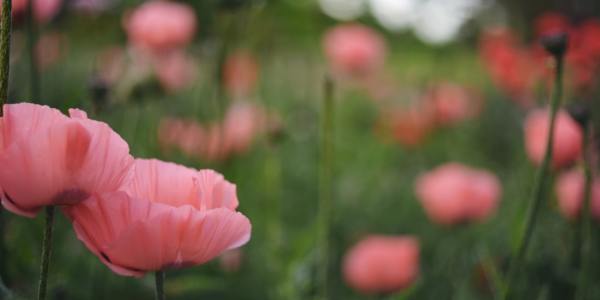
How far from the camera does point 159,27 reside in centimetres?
122

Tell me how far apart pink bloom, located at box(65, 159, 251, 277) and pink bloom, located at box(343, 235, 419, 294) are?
59 cm

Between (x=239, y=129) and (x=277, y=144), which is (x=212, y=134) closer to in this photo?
(x=239, y=129)

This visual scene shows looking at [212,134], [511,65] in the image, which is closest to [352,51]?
[511,65]

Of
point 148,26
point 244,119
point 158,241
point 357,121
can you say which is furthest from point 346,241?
point 357,121

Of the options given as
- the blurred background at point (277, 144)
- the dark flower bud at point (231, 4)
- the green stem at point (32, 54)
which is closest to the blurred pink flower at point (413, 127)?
the blurred background at point (277, 144)

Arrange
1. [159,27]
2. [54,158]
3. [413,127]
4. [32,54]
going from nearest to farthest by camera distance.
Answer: [54,158] < [32,54] < [159,27] < [413,127]

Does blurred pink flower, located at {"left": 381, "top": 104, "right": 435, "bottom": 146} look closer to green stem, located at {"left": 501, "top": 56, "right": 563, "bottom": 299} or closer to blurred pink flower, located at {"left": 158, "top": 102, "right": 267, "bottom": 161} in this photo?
blurred pink flower, located at {"left": 158, "top": 102, "right": 267, "bottom": 161}

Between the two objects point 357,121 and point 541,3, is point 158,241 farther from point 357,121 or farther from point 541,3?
point 541,3

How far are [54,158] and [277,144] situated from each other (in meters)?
0.67

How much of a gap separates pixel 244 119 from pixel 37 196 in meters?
1.11

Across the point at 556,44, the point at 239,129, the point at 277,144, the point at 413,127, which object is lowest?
the point at 413,127

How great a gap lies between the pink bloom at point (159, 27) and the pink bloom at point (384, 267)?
0.54 meters

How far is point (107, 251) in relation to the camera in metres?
0.35

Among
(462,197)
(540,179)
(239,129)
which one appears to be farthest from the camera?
(239,129)
